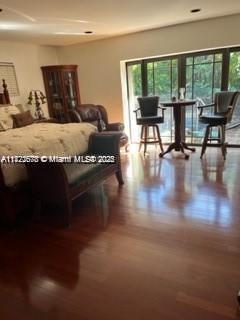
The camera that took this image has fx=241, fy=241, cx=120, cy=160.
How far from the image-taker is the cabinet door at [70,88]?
208 inches

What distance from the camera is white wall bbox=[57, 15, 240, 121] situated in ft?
13.4

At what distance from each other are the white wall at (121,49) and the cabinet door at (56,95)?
60 centimetres

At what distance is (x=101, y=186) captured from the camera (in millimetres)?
3352

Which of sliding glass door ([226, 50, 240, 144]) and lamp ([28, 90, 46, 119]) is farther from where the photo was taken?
lamp ([28, 90, 46, 119])

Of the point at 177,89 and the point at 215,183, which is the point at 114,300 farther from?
the point at 177,89

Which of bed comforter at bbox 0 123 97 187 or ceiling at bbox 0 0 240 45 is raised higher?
ceiling at bbox 0 0 240 45

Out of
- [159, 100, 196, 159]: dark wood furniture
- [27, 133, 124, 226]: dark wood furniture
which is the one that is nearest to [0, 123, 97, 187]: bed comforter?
[27, 133, 124, 226]: dark wood furniture

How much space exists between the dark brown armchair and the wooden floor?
78.5 inches

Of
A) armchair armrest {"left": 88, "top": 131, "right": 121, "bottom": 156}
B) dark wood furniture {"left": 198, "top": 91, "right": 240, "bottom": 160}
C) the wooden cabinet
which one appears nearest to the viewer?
armchair armrest {"left": 88, "top": 131, "right": 121, "bottom": 156}

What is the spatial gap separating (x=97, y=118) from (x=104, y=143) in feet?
6.17

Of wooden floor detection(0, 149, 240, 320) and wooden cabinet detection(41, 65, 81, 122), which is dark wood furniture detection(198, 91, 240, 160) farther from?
wooden cabinet detection(41, 65, 81, 122)

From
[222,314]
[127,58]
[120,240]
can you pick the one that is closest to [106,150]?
[120,240]

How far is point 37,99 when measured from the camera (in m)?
5.12

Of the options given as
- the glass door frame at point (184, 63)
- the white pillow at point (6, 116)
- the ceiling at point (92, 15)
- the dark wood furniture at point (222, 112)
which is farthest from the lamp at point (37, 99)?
the dark wood furniture at point (222, 112)
